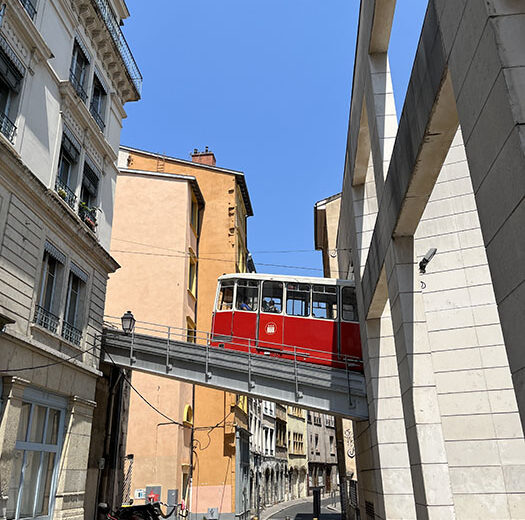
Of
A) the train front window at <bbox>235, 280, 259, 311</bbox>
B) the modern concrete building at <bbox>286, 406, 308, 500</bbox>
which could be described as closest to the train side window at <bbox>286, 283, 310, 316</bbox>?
the train front window at <bbox>235, 280, 259, 311</bbox>

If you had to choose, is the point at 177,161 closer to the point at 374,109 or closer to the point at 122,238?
the point at 122,238

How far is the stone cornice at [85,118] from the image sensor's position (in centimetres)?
1334

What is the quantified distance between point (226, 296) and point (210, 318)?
9751mm

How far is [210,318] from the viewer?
1070 inches

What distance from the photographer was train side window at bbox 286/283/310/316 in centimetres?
1683

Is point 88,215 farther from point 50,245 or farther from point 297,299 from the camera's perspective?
point 297,299

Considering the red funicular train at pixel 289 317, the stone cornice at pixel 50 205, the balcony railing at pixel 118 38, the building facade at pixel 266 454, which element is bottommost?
the building facade at pixel 266 454

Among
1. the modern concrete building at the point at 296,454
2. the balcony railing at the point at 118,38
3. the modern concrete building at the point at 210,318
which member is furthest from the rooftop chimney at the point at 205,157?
the modern concrete building at the point at 296,454

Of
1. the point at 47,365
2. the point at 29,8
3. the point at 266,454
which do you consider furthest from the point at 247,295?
the point at 266,454

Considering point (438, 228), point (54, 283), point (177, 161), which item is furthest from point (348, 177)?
point (177, 161)

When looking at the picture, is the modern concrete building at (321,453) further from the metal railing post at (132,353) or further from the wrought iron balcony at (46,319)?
the wrought iron balcony at (46,319)

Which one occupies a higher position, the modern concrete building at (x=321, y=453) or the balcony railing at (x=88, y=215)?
the balcony railing at (x=88, y=215)

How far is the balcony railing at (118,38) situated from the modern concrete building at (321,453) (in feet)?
172

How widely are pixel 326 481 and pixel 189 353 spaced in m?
61.4
